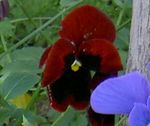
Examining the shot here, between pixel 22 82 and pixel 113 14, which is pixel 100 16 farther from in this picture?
pixel 113 14

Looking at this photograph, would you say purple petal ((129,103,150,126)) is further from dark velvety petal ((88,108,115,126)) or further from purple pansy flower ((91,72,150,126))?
dark velvety petal ((88,108,115,126))

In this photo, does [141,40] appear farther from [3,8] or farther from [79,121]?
[3,8]

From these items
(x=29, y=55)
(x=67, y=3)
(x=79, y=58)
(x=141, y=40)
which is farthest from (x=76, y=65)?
(x=67, y=3)

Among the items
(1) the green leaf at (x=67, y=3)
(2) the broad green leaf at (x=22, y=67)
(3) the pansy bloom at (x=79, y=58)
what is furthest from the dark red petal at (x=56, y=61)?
(1) the green leaf at (x=67, y=3)

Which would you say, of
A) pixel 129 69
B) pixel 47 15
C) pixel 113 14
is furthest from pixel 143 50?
pixel 47 15

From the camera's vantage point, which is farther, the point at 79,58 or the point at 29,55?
the point at 29,55

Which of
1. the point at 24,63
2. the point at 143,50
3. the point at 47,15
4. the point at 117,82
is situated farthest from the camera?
the point at 47,15

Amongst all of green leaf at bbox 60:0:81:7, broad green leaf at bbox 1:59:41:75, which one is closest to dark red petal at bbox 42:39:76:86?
broad green leaf at bbox 1:59:41:75
